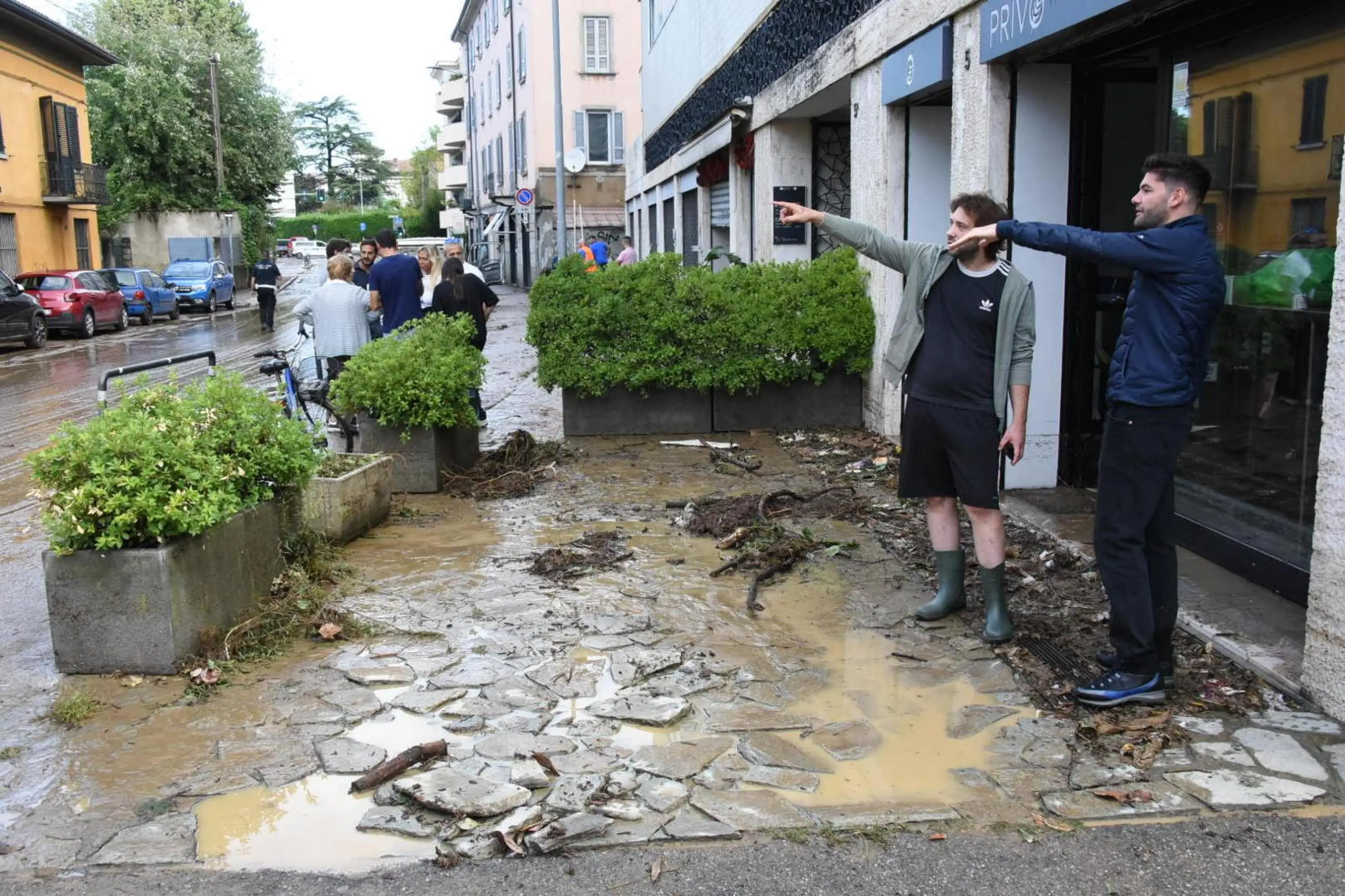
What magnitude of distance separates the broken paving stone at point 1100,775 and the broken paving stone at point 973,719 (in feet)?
1.33

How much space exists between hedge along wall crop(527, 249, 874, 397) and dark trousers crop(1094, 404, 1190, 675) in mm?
5673

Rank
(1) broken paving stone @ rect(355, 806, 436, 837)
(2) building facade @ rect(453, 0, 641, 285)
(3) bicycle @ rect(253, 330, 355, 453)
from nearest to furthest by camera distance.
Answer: (1) broken paving stone @ rect(355, 806, 436, 837), (3) bicycle @ rect(253, 330, 355, 453), (2) building facade @ rect(453, 0, 641, 285)

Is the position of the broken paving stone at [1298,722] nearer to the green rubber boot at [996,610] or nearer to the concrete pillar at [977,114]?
the green rubber boot at [996,610]

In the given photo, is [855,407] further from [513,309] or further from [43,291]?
[513,309]

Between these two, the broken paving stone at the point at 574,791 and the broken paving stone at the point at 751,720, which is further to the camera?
the broken paving stone at the point at 751,720

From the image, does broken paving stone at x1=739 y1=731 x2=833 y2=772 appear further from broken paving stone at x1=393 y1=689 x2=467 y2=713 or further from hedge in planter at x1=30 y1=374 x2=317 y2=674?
hedge in planter at x1=30 y1=374 x2=317 y2=674

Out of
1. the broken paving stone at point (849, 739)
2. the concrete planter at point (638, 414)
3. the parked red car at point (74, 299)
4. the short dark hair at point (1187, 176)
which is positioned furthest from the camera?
the parked red car at point (74, 299)

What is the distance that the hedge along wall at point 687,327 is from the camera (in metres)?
10.1

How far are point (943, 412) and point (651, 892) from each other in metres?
2.58

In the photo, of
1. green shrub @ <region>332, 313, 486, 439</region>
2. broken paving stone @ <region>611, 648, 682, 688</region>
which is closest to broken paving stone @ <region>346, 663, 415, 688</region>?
broken paving stone @ <region>611, 648, 682, 688</region>

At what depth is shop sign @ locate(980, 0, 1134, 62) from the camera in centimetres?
602

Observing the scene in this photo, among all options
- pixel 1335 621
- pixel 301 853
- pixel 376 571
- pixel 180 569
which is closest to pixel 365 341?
pixel 376 571

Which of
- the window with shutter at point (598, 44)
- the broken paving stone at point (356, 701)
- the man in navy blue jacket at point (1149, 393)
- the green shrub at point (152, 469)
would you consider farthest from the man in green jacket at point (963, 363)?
the window with shutter at point (598, 44)

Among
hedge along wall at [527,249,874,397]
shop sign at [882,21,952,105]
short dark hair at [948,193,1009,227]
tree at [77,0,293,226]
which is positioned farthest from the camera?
tree at [77,0,293,226]
